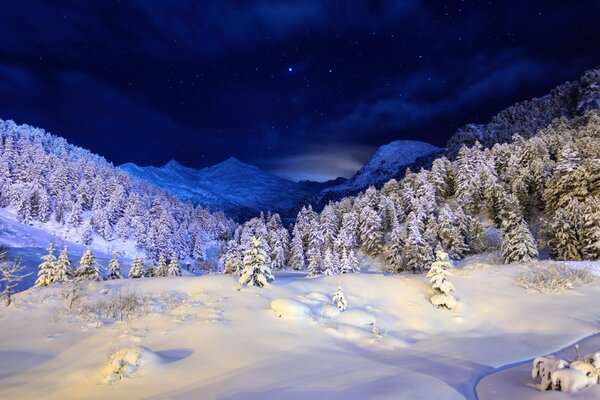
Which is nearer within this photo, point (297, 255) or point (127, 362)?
point (127, 362)

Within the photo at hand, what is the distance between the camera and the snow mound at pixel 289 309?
1440cm

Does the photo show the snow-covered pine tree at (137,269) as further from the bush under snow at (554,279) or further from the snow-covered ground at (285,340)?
the bush under snow at (554,279)

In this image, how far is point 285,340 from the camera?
480 inches

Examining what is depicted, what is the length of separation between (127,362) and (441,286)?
1574 cm

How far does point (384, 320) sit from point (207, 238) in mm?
110680

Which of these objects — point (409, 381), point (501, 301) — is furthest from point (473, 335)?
point (409, 381)

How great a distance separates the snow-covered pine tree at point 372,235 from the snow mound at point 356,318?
3978cm

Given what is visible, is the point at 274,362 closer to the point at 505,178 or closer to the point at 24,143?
the point at 505,178

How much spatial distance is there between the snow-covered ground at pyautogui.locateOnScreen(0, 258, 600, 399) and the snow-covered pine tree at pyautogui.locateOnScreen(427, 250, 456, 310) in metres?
0.48

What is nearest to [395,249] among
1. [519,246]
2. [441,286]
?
[519,246]

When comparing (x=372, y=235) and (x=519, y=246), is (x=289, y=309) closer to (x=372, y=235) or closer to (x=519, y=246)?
(x=519, y=246)

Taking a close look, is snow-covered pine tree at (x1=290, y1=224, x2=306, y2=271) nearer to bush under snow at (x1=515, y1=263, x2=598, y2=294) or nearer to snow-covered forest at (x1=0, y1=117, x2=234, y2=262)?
bush under snow at (x1=515, y1=263, x2=598, y2=294)

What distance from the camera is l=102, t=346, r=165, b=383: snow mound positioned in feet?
27.5

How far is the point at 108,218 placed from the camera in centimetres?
9875
